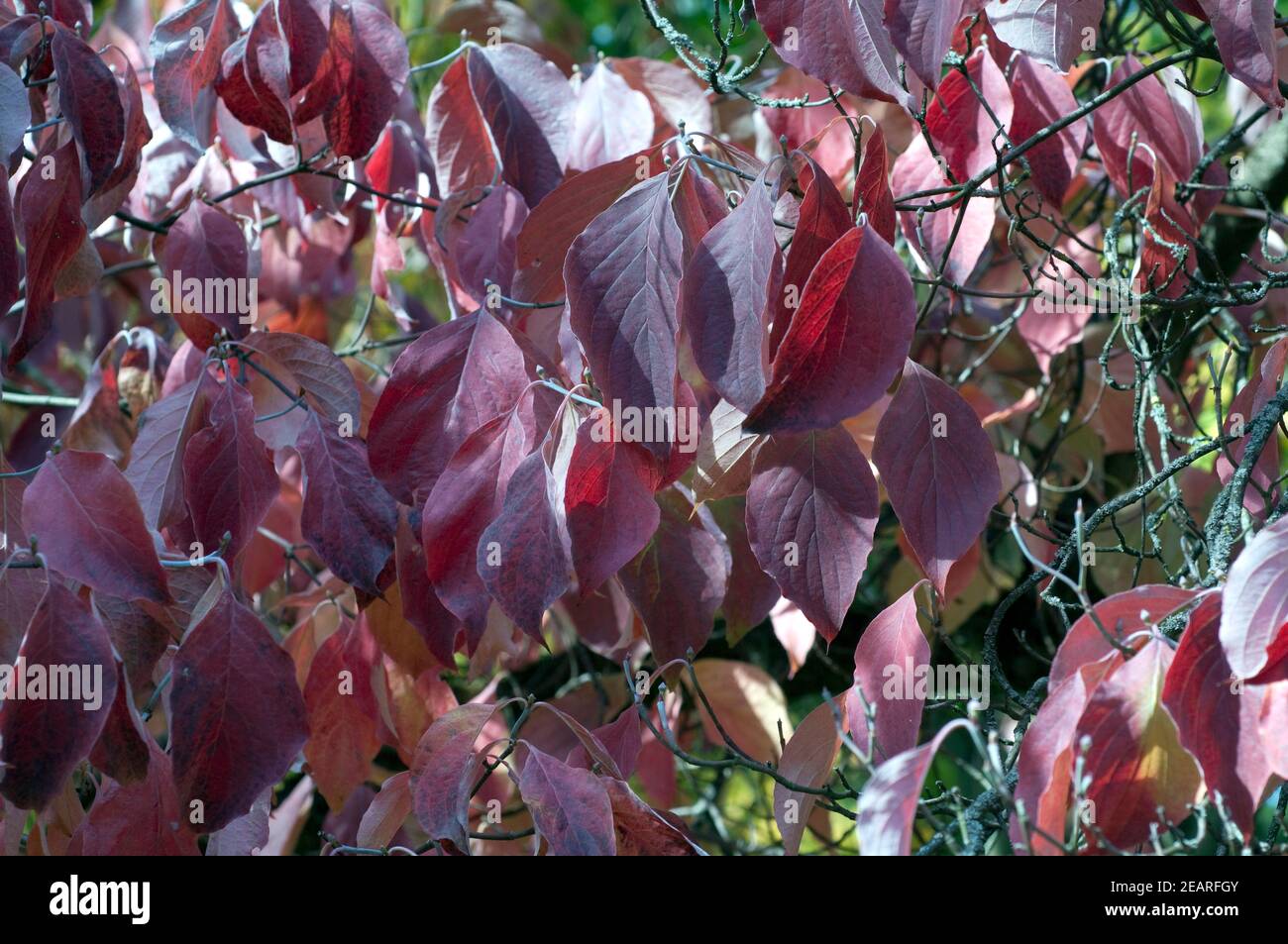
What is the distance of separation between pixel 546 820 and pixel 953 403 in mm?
471

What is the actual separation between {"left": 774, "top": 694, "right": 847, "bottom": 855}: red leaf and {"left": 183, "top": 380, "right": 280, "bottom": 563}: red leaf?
0.53m

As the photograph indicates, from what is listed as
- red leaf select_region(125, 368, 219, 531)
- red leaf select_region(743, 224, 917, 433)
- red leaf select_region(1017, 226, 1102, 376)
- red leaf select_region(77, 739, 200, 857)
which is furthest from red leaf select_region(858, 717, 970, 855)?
red leaf select_region(1017, 226, 1102, 376)

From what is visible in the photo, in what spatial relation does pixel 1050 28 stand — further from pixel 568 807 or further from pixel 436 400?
pixel 568 807

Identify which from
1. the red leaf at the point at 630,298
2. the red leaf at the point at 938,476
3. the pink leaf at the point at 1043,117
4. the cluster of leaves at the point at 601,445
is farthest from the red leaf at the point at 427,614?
the pink leaf at the point at 1043,117

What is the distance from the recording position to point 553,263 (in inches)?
43.6

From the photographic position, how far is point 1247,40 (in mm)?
962

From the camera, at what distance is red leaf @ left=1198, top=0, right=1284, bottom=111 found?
3.15 feet

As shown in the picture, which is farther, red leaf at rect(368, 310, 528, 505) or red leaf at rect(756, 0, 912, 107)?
red leaf at rect(368, 310, 528, 505)

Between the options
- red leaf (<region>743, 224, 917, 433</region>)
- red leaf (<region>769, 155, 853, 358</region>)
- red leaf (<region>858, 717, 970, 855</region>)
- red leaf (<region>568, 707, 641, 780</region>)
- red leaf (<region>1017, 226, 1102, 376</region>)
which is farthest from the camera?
red leaf (<region>1017, 226, 1102, 376</region>)

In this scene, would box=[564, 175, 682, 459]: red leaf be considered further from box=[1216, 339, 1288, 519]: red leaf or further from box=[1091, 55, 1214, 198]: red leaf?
box=[1091, 55, 1214, 198]: red leaf

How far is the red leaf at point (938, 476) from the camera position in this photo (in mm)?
934

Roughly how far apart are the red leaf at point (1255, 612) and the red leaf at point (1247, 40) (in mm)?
457
